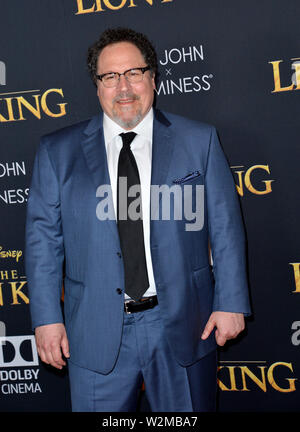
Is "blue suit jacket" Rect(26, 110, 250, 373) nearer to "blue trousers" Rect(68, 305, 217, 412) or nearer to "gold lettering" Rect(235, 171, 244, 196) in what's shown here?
"blue trousers" Rect(68, 305, 217, 412)

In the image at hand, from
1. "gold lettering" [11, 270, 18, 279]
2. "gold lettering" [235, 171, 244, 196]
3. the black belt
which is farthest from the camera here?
"gold lettering" [11, 270, 18, 279]

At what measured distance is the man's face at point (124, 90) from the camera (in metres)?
1.98

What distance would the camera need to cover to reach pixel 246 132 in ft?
8.40

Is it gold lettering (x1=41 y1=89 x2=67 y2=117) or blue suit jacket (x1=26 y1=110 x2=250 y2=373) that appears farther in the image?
gold lettering (x1=41 y1=89 x2=67 y2=117)

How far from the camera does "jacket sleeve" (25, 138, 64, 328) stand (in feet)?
6.42

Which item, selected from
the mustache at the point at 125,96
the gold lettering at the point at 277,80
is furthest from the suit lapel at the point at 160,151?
the gold lettering at the point at 277,80

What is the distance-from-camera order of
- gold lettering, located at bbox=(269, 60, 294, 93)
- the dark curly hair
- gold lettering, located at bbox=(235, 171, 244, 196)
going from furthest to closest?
gold lettering, located at bbox=(235, 171, 244, 196)
gold lettering, located at bbox=(269, 60, 294, 93)
the dark curly hair

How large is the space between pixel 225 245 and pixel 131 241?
387 mm

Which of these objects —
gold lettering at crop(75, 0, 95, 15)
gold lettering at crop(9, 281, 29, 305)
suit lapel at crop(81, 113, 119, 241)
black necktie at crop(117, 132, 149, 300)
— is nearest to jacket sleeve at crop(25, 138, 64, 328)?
suit lapel at crop(81, 113, 119, 241)

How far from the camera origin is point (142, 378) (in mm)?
2006

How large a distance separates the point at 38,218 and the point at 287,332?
156 centimetres

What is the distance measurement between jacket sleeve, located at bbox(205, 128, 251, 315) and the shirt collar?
307 millimetres

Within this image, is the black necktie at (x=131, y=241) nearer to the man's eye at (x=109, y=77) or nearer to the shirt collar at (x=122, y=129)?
the shirt collar at (x=122, y=129)

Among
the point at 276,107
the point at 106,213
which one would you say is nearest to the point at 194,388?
the point at 106,213
